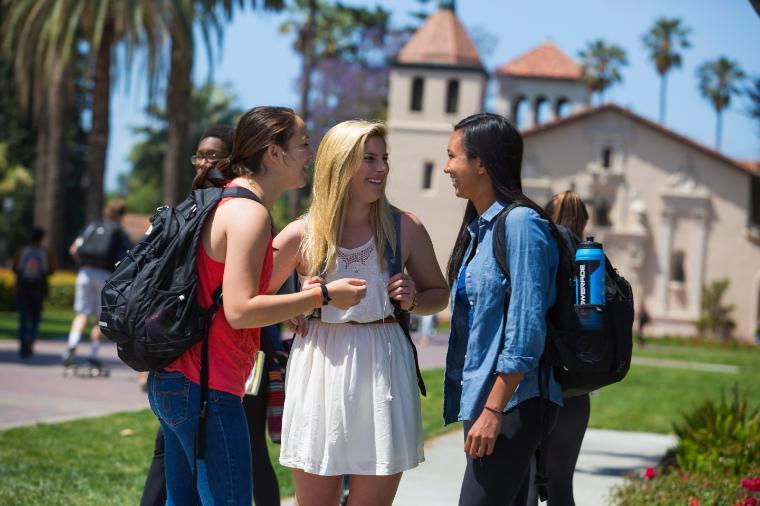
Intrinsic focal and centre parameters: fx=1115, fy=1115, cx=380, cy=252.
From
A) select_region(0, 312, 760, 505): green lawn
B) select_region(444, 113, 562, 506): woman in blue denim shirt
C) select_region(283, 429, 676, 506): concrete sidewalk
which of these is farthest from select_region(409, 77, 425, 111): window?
select_region(444, 113, 562, 506): woman in blue denim shirt

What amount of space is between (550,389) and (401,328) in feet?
2.29

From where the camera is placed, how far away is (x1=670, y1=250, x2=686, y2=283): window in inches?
2320

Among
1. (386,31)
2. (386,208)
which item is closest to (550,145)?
(386,31)

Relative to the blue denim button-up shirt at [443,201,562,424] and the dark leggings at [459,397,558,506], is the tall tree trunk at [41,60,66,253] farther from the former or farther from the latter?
the dark leggings at [459,397,558,506]

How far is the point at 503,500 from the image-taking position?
382 centimetres

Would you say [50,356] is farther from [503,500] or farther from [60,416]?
[503,500]

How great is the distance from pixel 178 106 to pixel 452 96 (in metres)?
30.6

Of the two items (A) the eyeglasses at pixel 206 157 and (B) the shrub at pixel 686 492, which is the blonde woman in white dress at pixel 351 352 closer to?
(A) the eyeglasses at pixel 206 157

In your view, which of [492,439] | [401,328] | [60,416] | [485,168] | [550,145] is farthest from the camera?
[550,145]

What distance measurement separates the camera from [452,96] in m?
57.6

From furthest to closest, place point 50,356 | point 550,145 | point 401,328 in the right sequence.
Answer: point 550,145 < point 50,356 < point 401,328

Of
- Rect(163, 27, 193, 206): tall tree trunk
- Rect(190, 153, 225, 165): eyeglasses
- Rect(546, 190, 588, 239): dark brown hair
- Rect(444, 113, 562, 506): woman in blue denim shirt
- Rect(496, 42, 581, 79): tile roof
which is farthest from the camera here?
Rect(496, 42, 581, 79): tile roof

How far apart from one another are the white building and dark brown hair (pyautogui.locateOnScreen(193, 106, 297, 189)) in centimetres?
5268

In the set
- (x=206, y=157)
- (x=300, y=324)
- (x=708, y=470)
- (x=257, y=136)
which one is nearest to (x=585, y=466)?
(x=708, y=470)
